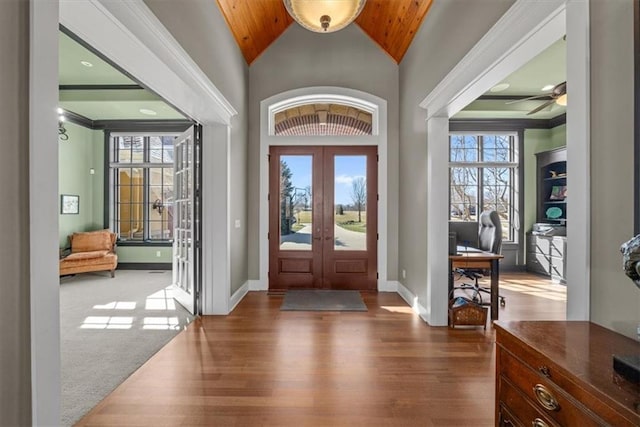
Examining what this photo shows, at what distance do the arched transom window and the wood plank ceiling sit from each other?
1014mm

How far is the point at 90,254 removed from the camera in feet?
20.0

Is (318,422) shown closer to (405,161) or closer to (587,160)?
(587,160)

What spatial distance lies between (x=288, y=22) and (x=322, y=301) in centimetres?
436

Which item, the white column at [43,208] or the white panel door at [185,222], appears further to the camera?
the white panel door at [185,222]

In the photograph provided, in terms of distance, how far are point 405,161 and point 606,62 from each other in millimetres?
3409

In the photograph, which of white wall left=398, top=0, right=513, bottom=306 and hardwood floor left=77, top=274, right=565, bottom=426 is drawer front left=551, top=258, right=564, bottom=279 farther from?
white wall left=398, top=0, right=513, bottom=306

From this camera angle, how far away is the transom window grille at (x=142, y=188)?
24.2ft

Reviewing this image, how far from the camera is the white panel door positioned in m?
4.00

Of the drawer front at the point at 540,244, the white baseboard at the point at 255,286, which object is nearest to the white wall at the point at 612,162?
the white baseboard at the point at 255,286

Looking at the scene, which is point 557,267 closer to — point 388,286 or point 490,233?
point 490,233

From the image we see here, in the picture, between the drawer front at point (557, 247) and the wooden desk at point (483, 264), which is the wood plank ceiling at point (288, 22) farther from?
the drawer front at point (557, 247)

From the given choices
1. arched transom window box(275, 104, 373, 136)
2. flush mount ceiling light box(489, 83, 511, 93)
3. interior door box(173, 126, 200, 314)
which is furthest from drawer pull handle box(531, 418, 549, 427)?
flush mount ceiling light box(489, 83, 511, 93)

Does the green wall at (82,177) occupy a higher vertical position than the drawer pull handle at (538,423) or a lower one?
higher

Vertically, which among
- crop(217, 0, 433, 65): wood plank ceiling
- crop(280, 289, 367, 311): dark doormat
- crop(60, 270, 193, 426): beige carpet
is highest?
crop(217, 0, 433, 65): wood plank ceiling
